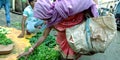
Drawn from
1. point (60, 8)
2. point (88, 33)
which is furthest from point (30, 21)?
point (88, 33)

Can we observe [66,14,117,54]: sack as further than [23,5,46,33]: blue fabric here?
No

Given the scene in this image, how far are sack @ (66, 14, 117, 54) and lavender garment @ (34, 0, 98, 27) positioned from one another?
0.25m

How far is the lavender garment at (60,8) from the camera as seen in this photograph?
3.66 m

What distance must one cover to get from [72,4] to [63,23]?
365mm

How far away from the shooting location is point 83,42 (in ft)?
12.0

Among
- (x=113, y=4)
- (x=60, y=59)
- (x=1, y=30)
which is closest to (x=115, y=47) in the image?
(x=60, y=59)

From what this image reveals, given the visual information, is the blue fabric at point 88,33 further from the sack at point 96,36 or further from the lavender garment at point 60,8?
the lavender garment at point 60,8

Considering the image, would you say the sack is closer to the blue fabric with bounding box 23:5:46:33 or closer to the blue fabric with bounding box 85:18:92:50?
the blue fabric with bounding box 85:18:92:50

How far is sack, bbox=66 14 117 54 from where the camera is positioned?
3637mm

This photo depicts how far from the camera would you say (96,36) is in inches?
143

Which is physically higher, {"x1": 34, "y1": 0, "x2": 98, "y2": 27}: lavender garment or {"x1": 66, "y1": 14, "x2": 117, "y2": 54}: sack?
{"x1": 34, "y1": 0, "x2": 98, "y2": 27}: lavender garment

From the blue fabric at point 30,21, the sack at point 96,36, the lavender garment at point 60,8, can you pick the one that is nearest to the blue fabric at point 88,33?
the sack at point 96,36

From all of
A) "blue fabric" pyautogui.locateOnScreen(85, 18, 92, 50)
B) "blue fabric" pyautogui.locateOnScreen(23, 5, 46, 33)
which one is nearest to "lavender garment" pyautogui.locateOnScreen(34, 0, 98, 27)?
"blue fabric" pyautogui.locateOnScreen(85, 18, 92, 50)

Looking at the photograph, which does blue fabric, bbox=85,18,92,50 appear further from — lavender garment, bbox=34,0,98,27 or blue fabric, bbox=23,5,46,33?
blue fabric, bbox=23,5,46,33
